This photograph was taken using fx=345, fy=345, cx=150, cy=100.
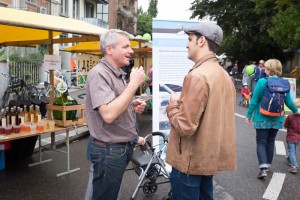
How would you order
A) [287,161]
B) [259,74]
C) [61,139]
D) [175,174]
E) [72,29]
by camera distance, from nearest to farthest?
[175,174] → [72,29] → [287,161] → [61,139] → [259,74]

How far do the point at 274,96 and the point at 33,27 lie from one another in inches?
138

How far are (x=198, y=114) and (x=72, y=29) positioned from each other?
3110 millimetres

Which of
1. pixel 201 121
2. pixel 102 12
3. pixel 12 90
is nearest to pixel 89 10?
pixel 102 12

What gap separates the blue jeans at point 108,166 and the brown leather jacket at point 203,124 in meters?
0.35

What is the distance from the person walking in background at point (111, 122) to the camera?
7.93 feet

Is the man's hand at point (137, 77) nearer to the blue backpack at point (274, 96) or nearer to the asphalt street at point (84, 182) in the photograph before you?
the asphalt street at point (84, 182)

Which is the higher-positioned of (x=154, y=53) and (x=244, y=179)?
(x=154, y=53)

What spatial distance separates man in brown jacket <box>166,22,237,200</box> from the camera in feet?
7.47

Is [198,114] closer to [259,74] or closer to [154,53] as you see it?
[154,53]

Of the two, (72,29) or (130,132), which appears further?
(72,29)

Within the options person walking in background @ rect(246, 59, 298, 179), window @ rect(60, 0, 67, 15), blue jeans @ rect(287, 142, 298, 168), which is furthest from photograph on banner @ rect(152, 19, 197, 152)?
window @ rect(60, 0, 67, 15)

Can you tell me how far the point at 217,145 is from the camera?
238 cm

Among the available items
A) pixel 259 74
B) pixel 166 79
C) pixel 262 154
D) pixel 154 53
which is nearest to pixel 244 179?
pixel 262 154

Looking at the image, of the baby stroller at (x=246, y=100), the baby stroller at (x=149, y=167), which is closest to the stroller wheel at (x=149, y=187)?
the baby stroller at (x=149, y=167)
